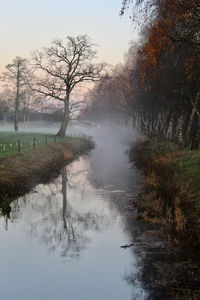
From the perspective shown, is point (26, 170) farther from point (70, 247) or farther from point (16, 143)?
point (16, 143)

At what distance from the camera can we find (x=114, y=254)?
35.6ft

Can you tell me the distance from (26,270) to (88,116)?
116908 mm

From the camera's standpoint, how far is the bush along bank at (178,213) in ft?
29.5

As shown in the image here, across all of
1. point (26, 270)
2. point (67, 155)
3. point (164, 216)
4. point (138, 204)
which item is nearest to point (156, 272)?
point (26, 270)

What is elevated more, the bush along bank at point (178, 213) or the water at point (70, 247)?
the bush along bank at point (178, 213)

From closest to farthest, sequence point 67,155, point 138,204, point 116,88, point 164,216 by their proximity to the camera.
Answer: point 164,216 < point 138,204 < point 67,155 < point 116,88

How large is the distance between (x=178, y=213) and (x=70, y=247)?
3.73m

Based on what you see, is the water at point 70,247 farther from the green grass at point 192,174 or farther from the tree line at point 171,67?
the tree line at point 171,67

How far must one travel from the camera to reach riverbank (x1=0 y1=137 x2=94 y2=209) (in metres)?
18.3

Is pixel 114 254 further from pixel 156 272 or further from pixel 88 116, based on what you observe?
pixel 88 116

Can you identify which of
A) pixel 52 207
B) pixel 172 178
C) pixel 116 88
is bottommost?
pixel 52 207

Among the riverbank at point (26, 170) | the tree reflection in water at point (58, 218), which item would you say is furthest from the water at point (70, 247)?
the riverbank at point (26, 170)

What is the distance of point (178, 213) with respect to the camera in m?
12.6

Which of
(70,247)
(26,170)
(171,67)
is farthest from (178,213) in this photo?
(171,67)
